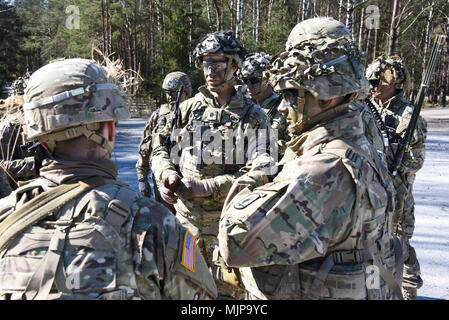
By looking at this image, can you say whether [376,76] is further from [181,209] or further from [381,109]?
[181,209]

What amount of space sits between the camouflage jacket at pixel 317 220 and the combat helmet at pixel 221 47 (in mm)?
1896

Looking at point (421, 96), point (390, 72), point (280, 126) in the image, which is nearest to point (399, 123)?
point (390, 72)

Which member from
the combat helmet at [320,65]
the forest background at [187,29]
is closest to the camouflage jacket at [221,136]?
the combat helmet at [320,65]

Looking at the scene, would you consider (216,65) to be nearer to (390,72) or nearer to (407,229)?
(390,72)

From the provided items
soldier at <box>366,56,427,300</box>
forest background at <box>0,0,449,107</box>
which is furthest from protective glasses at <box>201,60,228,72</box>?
forest background at <box>0,0,449,107</box>

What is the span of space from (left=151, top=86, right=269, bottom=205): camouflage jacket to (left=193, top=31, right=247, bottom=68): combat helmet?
1.14 ft

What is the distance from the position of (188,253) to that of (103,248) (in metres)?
0.37

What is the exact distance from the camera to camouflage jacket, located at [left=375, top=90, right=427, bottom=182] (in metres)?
4.98

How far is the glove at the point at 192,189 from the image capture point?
350cm

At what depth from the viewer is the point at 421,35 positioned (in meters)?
36.5

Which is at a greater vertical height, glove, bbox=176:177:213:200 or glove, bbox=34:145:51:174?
glove, bbox=34:145:51:174

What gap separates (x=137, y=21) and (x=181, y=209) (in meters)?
30.9

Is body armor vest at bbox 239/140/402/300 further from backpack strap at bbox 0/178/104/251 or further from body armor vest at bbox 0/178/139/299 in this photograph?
backpack strap at bbox 0/178/104/251

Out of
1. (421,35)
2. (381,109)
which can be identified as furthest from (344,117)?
(421,35)
